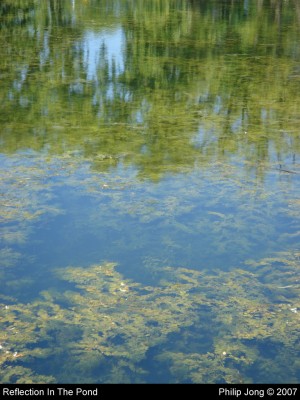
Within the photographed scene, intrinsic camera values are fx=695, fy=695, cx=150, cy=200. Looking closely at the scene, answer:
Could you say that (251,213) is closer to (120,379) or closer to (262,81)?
(120,379)

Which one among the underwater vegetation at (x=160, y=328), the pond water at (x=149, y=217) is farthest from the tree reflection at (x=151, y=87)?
the underwater vegetation at (x=160, y=328)

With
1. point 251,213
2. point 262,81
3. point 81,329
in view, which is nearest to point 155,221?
point 251,213

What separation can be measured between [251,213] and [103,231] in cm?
66

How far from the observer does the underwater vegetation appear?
2.00m

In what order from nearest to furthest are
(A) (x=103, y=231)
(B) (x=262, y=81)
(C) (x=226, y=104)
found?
(A) (x=103, y=231) → (C) (x=226, y=104) → (B) (x=262, y=81)

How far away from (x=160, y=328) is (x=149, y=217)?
2.62 feet

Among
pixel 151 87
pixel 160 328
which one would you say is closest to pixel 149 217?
pixel 160 328

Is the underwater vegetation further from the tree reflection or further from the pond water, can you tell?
the tree reflection

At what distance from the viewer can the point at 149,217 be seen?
2924 millimetres

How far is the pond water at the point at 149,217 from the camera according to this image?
6.88 feet

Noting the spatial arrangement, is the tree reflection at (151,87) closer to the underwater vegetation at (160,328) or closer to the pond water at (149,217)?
the pond water at (149,217)

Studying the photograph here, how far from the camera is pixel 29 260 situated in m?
2.60

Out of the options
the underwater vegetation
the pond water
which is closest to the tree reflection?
the pond water
